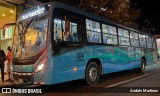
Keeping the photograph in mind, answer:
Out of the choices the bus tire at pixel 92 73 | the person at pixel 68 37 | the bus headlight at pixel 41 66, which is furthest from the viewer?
the bus tire at pixel 92 73

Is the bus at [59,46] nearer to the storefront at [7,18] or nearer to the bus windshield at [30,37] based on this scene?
the bus windshield at [30,37]

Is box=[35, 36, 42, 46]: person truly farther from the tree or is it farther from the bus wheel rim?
the tree

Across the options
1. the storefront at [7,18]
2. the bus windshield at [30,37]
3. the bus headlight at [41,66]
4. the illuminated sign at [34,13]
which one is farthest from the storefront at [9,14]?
the bus headlight at [41,66]

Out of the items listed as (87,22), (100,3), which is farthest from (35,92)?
(100,3)

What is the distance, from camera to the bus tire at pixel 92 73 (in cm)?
933

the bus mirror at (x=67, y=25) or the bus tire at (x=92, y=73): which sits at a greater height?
the bus mirror at (x=67, y=25)

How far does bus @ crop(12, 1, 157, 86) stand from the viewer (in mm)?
7488

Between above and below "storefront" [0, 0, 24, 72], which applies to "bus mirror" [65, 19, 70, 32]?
below

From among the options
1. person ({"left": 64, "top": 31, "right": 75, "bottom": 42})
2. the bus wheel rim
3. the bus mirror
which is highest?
the bus mirror

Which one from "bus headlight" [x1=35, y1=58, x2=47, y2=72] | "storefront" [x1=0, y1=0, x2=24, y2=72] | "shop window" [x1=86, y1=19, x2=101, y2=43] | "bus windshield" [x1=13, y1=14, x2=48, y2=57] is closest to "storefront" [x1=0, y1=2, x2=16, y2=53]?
"storefront" [x1=0, y1=0, x2=24, y2=72]

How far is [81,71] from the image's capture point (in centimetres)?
882

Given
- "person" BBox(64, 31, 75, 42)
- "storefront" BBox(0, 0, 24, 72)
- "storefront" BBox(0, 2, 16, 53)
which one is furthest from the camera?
"storefront" BBox(0, 2, 16, 53)

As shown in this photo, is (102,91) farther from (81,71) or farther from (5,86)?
(5,86)

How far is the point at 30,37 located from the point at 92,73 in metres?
3.12
